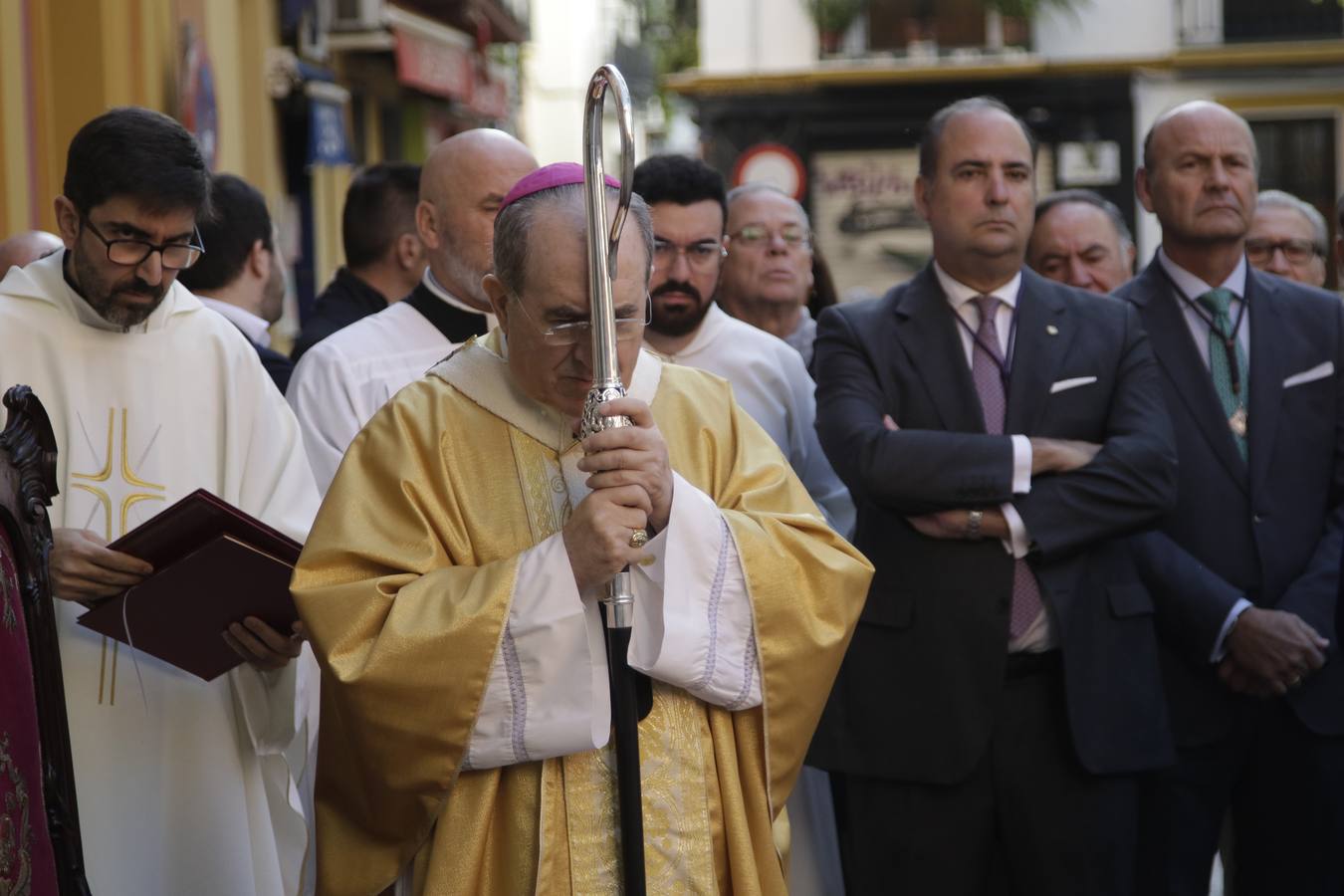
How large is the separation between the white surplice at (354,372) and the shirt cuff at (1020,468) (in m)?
1.58

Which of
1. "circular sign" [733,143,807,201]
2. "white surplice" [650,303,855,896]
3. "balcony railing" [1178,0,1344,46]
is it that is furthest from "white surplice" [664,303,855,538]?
"balcony railing" [1178,0,1344,46]

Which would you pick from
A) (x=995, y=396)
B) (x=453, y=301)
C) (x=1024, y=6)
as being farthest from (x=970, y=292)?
(x=1024, y=6)

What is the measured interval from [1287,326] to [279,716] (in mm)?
2830

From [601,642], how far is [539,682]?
148 millimetres

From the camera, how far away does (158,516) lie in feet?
12.0

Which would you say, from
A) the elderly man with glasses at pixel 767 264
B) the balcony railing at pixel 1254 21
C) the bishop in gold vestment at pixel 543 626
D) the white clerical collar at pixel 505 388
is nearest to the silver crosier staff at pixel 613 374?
the bishop in gold vestment at pixel 543 626

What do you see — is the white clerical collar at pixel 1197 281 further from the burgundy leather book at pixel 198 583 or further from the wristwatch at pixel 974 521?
the burgundy leather book at pixel 198 583

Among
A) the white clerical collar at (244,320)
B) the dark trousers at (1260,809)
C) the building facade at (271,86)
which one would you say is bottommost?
the dark trousers at (1260,809)

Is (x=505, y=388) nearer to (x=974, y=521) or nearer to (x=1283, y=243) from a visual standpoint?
(x=974, y=521)

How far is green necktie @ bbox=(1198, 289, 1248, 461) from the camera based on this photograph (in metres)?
4.97

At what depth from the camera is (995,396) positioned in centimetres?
464

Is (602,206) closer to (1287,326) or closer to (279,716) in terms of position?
(279,716)

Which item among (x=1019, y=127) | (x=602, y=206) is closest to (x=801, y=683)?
(x=602, y=206)

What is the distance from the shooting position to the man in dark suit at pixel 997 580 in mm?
4430
